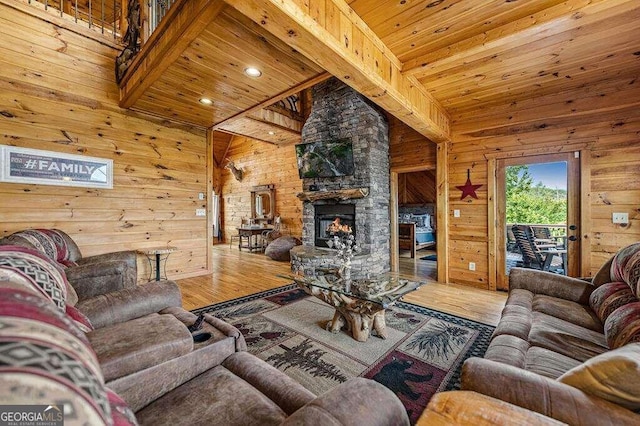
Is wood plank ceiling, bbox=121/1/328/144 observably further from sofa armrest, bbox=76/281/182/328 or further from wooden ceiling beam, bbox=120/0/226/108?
sofa armrest, bbox=76/281/182/328

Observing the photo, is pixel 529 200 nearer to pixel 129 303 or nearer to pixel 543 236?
pixel 543 236

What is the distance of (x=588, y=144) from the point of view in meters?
3.19

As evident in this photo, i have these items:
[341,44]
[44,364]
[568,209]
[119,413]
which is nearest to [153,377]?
[119,413]

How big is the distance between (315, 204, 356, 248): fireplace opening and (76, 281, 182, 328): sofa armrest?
3205mm

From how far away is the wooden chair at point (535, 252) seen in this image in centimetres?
366

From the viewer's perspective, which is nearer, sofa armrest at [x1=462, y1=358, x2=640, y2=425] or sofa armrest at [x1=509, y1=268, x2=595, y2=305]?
sofa armrest at [x1=462, y1=358, x2=640, y2=425]

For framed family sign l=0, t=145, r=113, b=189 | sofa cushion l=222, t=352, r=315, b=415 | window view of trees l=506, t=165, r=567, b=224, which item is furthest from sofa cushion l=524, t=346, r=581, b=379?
framed family sign l=0, t=145, r=113, b=189

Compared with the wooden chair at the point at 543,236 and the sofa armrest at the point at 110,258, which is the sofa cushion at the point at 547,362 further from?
the sofa armrest at the point at 110,258

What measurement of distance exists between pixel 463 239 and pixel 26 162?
229 inches

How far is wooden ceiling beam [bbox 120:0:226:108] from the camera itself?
1.95m

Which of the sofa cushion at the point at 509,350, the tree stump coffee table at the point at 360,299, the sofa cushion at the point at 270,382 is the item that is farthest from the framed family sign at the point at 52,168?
the sofa cushion at the point at 509,350

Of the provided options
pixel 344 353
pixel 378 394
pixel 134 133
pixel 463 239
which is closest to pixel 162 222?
pixel 134 133

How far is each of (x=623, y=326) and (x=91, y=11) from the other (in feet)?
27.6

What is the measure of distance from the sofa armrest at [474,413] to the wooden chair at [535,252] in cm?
382
